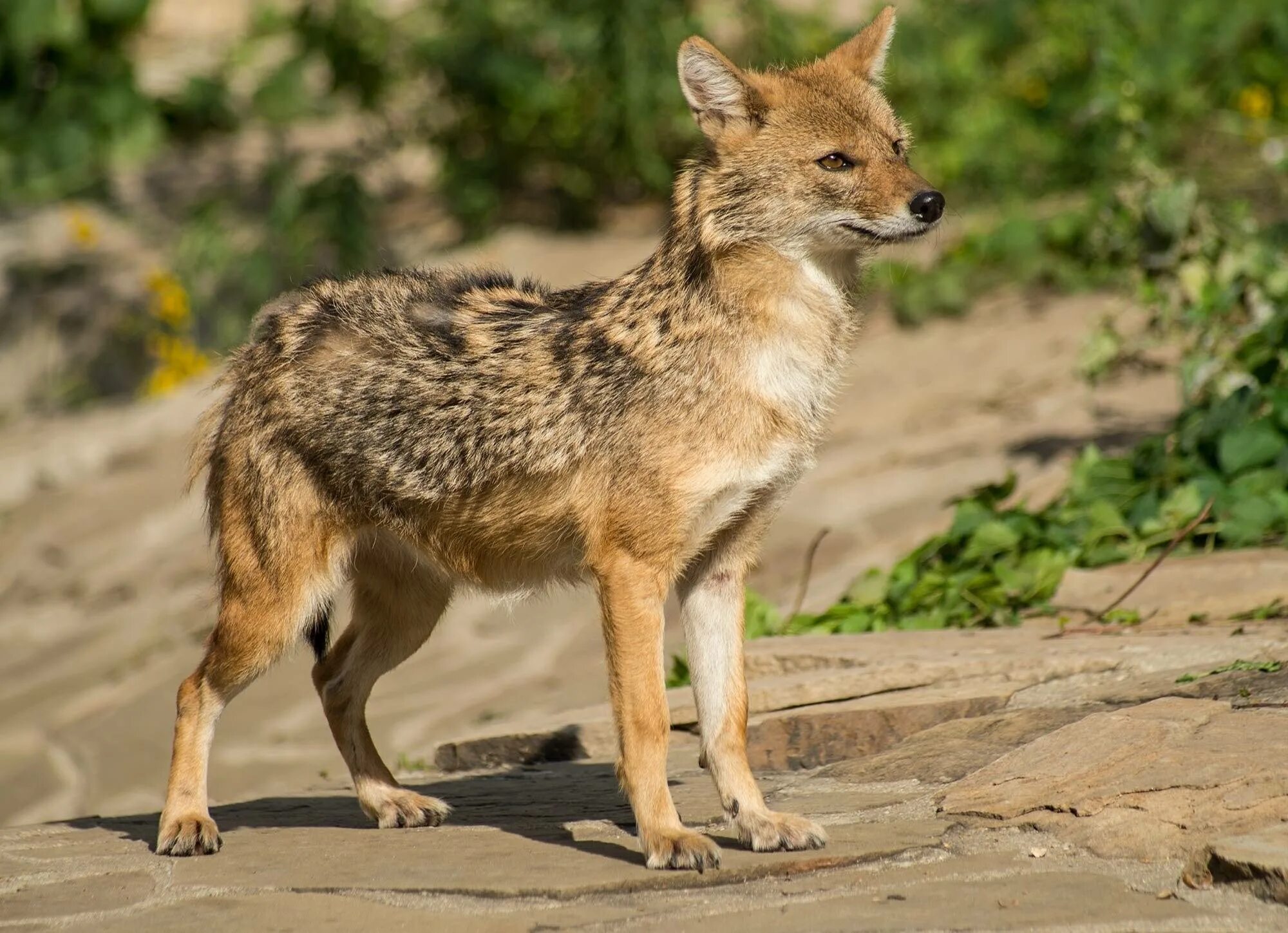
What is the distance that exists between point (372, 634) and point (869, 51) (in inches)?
104

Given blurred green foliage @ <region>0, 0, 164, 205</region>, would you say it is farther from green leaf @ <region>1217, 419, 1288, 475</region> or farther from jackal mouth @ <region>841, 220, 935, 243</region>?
jackal mouth @ <region>841, 220, 935, 243</region>

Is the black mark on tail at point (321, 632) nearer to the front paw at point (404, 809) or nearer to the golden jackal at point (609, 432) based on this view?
the golden jackal at point (609, 432)

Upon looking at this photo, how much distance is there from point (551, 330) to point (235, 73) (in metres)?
12.4

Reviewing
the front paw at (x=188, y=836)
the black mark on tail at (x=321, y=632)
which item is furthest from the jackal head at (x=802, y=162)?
the front paw at (x=188, y=836)

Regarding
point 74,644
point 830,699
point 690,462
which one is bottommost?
point 74,644

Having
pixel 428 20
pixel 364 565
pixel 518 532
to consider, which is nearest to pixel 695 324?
pixel 518 532

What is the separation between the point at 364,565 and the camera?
5727 mm

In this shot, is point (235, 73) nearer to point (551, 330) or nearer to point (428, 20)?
point (428, 20)

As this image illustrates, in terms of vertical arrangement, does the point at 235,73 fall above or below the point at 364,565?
above

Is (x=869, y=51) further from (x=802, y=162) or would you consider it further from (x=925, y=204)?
(x=925, y=204)

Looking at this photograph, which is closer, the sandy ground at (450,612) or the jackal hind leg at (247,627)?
the jackal hind leg at (247,627)

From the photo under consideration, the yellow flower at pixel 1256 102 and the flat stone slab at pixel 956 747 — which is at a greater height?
the yellow flower at pixel 1256 102

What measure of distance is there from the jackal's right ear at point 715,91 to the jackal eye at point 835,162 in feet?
0.90

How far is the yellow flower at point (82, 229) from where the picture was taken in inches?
604
